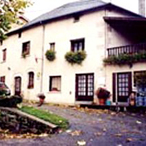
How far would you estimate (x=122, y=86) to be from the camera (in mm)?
18016

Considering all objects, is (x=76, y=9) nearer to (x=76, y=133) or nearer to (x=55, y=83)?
(x=55, y=83)

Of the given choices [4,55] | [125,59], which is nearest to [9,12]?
[125,59]

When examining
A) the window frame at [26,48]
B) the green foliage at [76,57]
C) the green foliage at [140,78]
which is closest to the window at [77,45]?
the green foliage at [76,57]

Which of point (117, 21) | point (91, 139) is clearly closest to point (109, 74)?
point (117, 21)

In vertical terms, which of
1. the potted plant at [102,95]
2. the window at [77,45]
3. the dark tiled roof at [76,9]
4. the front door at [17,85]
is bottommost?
the potted plant at [102,95]

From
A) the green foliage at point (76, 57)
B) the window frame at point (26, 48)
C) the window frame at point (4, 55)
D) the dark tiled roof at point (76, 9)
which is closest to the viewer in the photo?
the green foliage at point (76, 57)

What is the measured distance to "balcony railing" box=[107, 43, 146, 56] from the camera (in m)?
17.5

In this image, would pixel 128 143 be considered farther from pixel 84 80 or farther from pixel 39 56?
pixel 39 56

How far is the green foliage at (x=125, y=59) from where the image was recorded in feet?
55.0

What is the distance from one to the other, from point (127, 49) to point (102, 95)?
127 inches

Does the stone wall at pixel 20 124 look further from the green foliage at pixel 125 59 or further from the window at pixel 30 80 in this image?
the window at pixel 30 80

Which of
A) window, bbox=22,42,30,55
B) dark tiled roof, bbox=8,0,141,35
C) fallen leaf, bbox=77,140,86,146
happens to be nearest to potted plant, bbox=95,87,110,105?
dark tiled roof, bbox=8,0,141,35

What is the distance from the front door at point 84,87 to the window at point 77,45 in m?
2.02

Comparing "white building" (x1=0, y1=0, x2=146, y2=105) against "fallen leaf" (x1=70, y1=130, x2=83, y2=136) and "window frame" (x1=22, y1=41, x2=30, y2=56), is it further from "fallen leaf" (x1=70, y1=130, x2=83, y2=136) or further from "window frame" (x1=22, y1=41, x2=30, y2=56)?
"fallen leaf" (x1=70, y1=130, x2=83, y2=136)
